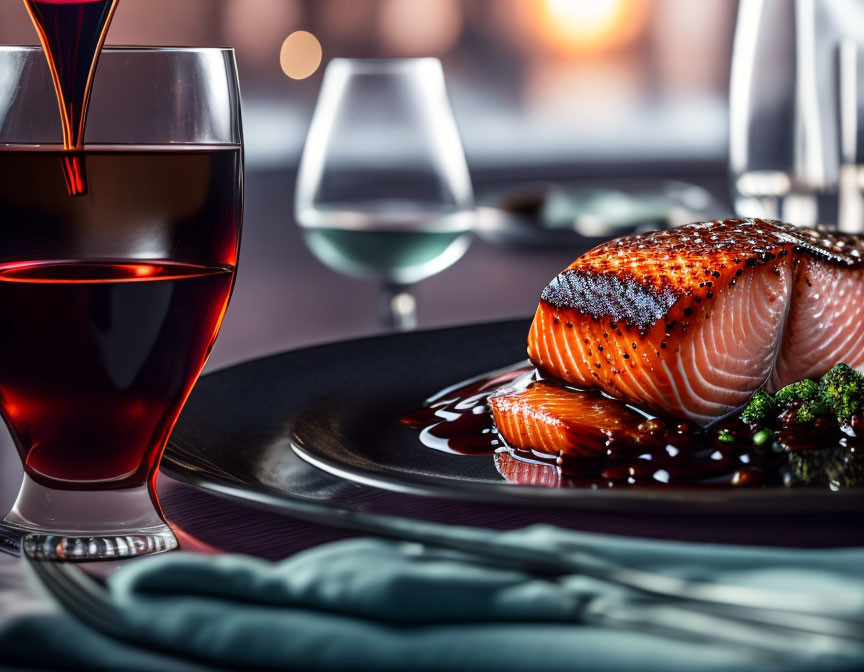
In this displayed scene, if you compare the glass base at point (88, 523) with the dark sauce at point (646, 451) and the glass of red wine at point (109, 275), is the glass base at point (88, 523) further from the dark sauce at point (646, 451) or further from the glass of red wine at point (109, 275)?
the dark sauce at point (646, 451)

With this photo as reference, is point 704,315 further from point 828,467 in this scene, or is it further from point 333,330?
point 333,330

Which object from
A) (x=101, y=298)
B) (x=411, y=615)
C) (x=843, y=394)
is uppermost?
(x=101, y=298)

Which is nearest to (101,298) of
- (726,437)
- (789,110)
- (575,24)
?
(726,437)

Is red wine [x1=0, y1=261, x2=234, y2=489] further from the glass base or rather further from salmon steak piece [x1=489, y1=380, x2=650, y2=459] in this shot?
salmon steak piece [x1=489, y1=380, x2=650, y2=459]

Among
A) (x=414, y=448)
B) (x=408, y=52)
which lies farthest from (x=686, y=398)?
(x=408, y=52)

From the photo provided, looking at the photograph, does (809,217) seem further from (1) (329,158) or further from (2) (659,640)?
(2) (659,640)

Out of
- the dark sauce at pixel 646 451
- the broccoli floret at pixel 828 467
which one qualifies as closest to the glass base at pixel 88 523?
the dark sauce at pixel 646 451

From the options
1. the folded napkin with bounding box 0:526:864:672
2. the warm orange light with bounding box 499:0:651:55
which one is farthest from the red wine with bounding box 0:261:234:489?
the warm orange light with bounding box 499:0:651:55
